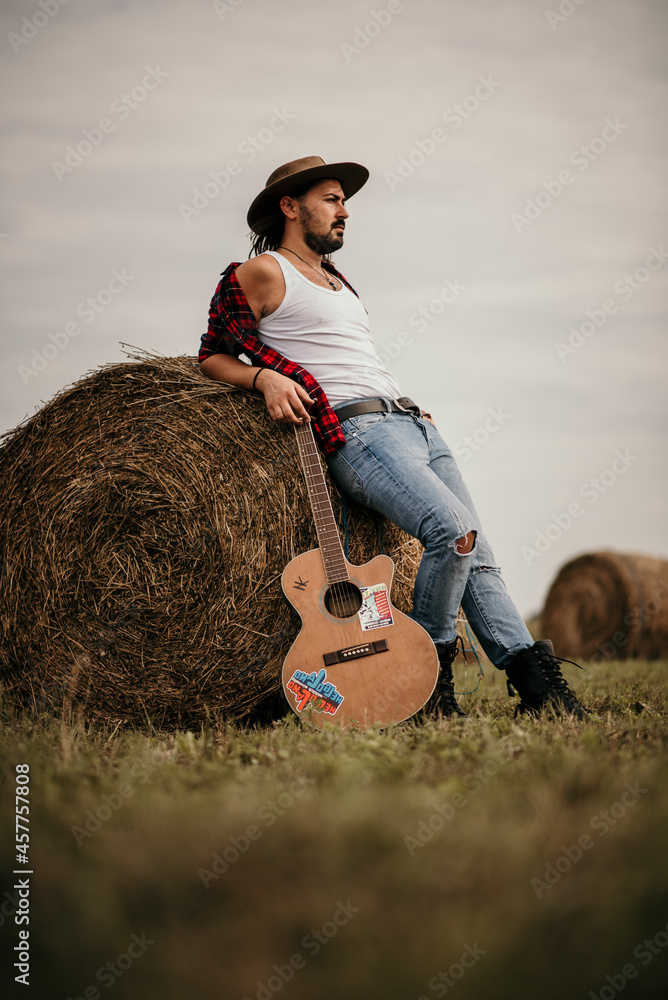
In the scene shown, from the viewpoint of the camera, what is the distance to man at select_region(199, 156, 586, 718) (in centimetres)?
321

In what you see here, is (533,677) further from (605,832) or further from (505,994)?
(505,994)

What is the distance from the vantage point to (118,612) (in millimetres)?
3363

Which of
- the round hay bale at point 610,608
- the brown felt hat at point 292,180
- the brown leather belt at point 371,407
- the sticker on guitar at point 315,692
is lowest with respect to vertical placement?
the round hay bale at point 610,608

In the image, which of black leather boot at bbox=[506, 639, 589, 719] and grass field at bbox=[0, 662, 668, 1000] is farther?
black leather boot at bbox=[506, 639, 589, 719]

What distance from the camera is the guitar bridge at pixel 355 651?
314 centimetres

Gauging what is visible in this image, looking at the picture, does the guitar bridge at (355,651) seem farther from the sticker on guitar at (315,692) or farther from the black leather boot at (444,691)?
the black leather boot at (444,691)

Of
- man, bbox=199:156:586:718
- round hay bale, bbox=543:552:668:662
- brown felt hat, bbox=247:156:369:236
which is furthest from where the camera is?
round hay bale, bbox=543:552:668:662

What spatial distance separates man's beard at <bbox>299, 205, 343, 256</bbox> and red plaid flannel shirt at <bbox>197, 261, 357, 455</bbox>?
387 mm

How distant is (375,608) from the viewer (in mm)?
3188

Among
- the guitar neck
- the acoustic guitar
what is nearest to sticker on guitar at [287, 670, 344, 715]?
the acoustic guitar

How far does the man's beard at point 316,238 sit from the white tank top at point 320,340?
185 mm

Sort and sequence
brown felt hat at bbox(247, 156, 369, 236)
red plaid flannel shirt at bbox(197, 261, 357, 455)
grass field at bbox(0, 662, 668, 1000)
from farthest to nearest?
brown felt hat at bbox(247, 156, 369, 236)
red plaid flannel shirt at bbox(197, 261, 357, 455)
grass field at bbox(0, 662, 668, 1000)

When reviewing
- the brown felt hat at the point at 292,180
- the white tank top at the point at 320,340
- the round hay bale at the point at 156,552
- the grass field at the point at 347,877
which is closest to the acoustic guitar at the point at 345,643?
the round hay bale at the point at 156,552

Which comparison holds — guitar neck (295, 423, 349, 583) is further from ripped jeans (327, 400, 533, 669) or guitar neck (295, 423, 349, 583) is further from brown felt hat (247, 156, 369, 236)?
brown felt hat (247, 156, 369, 236)
